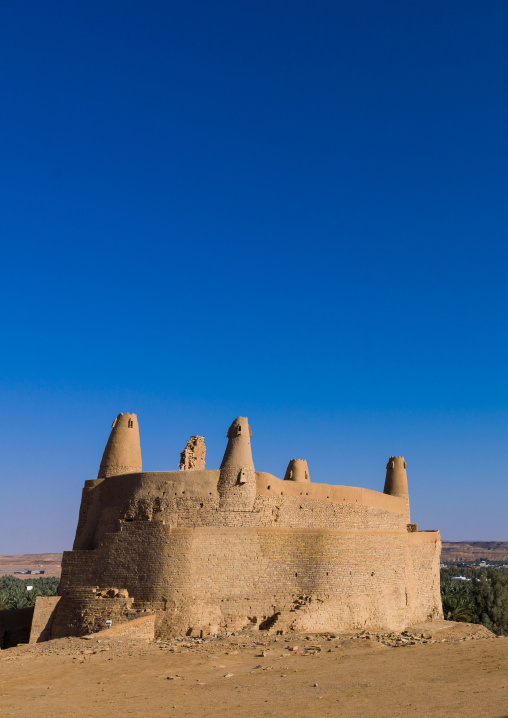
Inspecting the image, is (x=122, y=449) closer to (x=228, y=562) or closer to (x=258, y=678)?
(x=228, y=562)

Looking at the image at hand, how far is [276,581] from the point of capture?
19.8 meters

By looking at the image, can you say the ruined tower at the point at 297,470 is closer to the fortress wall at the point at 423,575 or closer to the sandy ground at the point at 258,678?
the fortress wall at the point at 423,575

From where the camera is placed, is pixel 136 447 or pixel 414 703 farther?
pixel 136 447

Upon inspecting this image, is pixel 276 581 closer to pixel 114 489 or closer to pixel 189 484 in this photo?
pixel 189 484

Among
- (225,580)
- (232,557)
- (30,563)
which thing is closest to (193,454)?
(232,557)

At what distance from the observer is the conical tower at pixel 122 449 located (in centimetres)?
2447

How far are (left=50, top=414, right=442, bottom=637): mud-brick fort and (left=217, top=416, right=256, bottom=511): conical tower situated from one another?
0.03 m

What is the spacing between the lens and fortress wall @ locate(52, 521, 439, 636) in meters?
19.2

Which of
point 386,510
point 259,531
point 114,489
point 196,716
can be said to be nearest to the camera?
point 196,716

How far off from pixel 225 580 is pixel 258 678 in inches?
285

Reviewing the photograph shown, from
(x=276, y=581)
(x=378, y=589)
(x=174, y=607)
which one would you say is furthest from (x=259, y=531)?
(x=378, y=589)

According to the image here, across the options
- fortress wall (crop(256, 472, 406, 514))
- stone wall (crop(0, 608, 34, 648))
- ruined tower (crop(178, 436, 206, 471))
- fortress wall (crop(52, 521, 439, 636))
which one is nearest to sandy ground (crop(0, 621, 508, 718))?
fortress wall (crop(52, 521, 439, 636))

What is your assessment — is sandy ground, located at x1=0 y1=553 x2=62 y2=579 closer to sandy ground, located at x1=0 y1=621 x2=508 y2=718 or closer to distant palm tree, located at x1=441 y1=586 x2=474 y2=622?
distant palm tree, located at x1=441 y1=586 x2=474 y2=622

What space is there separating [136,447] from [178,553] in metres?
6.25
